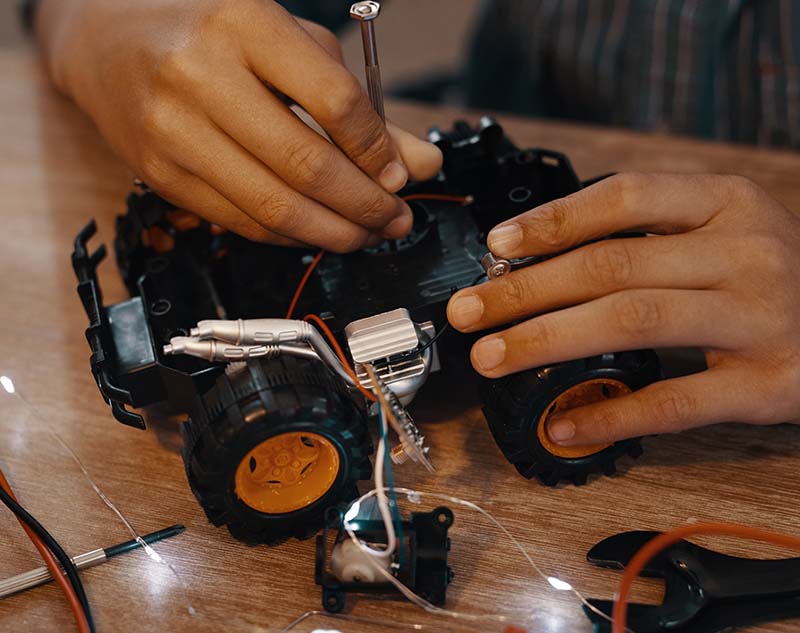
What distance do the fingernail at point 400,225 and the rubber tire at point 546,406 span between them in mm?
209

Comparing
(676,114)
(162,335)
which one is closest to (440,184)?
(162,335)

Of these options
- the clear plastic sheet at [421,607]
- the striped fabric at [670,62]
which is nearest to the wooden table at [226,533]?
the clear plastic sheet at [421,607]

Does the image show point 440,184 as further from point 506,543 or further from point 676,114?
point 676,114

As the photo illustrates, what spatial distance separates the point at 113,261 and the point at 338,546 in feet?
2.18

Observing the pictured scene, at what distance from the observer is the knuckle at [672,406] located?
0.82 m

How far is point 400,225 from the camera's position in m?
0.93

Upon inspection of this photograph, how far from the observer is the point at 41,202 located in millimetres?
1337

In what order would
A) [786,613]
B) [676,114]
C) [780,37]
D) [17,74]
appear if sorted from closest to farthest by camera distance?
[786,613]
[780,37]
[676,114]
[17,74]

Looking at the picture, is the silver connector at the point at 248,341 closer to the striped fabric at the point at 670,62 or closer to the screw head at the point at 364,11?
the screw head at the point at 364,11

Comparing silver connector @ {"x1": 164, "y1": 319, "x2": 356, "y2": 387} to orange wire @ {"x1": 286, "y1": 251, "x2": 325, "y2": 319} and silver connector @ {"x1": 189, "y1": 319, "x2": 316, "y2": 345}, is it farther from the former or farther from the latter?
orange wire @ {"x1": 286, "y1": 251, "x2": 325, "y2": 319}

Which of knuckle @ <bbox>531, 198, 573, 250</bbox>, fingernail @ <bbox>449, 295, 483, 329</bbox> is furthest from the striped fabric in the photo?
fingernail @ <bbox>449, 295, 483, 329</bbox>

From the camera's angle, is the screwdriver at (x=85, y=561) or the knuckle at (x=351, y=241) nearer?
the screwdriver at (x=85, y=561)

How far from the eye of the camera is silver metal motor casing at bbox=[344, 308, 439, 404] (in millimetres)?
804

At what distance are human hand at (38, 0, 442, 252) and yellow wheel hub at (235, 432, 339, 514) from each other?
250mm
